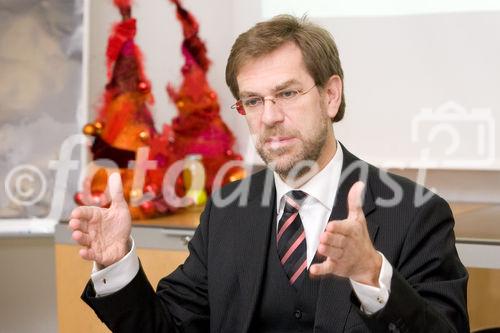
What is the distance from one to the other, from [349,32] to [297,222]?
1082 mm

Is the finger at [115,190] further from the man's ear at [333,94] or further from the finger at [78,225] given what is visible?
the man's ear at [333,94]

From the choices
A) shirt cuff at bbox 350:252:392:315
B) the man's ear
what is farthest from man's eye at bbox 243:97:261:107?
shirt cuff at bbox 350:252:392:315

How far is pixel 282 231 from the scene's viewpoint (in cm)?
171

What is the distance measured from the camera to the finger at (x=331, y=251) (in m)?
1.23

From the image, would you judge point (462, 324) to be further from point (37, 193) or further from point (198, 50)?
point (37, 193)

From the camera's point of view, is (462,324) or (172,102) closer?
(462,324)

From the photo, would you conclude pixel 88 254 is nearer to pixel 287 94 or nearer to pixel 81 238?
pixel 81 238

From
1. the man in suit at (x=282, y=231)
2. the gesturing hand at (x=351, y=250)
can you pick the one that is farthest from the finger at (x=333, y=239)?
the man in suit at (x=282, y=231)

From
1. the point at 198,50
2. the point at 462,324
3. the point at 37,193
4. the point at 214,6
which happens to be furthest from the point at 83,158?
the point at 462,324

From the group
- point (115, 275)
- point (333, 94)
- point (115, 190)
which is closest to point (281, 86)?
point (333, 94)

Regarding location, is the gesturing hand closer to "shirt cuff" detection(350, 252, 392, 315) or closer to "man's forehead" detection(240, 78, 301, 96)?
"shirt cuff" detection(350, 252, 392, 315)

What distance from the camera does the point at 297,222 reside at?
1.71 m

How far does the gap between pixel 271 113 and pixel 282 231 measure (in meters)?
0.25

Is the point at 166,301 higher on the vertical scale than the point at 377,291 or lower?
lower
